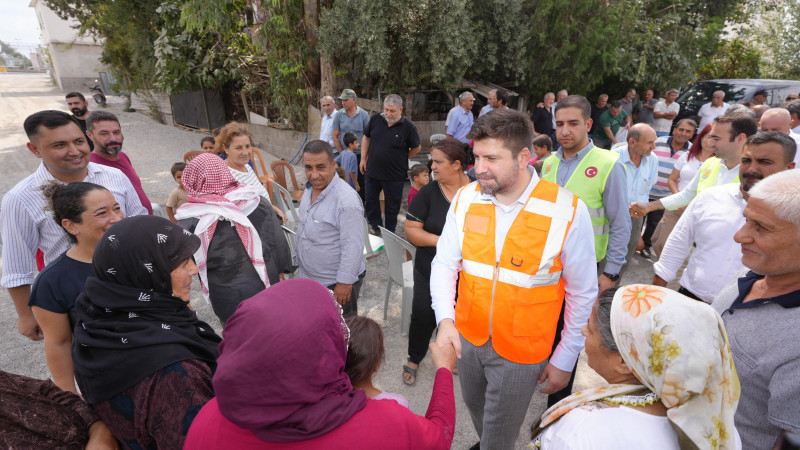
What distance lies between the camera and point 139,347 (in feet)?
4.44

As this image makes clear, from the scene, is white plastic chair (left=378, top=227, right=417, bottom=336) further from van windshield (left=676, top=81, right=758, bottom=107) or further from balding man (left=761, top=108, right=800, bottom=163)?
van windshield (left=676, top=81, right=758, bottom=107)

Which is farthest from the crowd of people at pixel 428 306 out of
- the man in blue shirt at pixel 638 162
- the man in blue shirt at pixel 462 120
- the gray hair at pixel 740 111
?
the man in blue shirt at pixel 462 120

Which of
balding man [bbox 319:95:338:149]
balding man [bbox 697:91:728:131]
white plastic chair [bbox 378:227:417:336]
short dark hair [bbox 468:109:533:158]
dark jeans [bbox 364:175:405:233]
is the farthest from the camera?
balding man [bbox 697:91:728:131]

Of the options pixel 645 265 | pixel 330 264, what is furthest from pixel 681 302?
pixel 645 265

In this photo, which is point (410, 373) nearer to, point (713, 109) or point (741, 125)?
point (741, 125)

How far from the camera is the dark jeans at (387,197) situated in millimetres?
5598

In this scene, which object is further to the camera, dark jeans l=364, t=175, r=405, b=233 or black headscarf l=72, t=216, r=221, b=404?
dark jeans l=364, t=175, r=405, b=233

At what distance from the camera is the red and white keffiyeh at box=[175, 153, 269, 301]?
243 centimetres

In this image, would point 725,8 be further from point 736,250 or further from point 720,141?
point 736,250

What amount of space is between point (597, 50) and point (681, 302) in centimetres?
1105

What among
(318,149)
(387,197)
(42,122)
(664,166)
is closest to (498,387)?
(318,149)

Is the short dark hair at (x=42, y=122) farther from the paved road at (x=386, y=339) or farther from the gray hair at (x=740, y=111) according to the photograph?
the gray hair at (x=740, y=111)

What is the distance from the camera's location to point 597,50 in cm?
993

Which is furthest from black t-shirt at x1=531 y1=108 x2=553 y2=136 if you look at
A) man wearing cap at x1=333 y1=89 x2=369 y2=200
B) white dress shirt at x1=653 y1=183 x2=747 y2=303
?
white dress shirt at x1=653 y1=183 x2=747 y2=303
